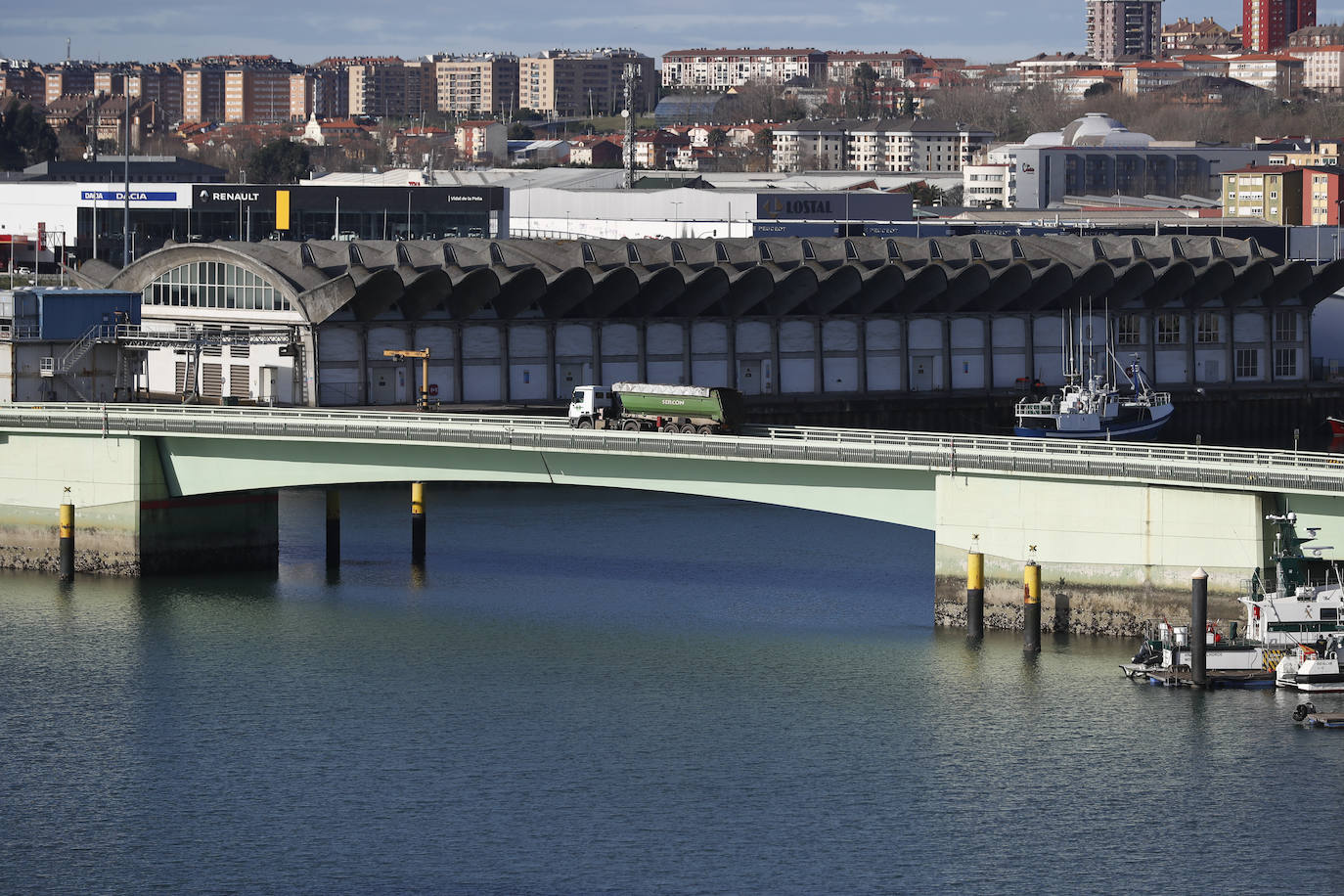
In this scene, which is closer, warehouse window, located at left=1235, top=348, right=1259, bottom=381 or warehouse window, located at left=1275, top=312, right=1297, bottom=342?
warehouse window, located at left=1235, top=348, right=1259, bottom=381

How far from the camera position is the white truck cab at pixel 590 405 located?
87.8 meters

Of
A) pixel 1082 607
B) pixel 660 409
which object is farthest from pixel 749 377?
pixel 1082 607

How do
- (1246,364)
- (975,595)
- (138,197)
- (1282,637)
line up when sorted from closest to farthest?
(1282,637) < (975,595) < (1246,364) < (138,197)

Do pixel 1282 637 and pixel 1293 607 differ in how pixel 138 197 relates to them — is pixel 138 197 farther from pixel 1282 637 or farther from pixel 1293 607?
pixel 1293 607

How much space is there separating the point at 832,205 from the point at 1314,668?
5085 inches

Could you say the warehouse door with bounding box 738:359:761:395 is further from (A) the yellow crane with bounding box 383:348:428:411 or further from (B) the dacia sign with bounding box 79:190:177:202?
(B) the dacia sign with bounding box 79:190:177:202

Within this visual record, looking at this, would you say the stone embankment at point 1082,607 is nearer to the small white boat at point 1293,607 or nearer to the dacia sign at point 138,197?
the small white boat at point 1293,607

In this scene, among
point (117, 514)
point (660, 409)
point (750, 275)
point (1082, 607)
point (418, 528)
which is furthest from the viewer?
point (750, 275)

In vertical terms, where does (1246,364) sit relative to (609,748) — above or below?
above

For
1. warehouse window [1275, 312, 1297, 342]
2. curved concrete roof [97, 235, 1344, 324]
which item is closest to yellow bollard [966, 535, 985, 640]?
curved concrete roof [97, 235, 1344, 324]

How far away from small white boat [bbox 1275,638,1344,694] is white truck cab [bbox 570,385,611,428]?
30.6m

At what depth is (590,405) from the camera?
290 feet

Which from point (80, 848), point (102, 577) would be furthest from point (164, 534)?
point (80, 848)

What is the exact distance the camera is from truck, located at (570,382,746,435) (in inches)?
3391
